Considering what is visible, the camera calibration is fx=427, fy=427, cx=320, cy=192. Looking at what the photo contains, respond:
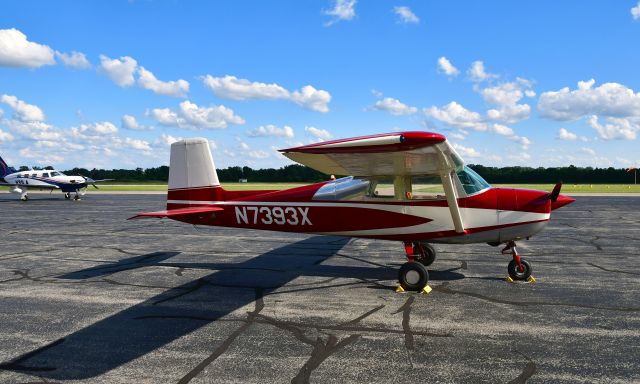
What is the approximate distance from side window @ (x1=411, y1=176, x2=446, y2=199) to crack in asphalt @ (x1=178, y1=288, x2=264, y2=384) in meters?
3.26

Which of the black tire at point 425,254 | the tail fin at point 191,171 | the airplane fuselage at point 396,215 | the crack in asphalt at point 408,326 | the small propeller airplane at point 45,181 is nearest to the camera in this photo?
the crack in asphalt at point 408,326

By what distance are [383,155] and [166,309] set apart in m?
3.90

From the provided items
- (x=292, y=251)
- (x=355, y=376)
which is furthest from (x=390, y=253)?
(x=355, y=376)

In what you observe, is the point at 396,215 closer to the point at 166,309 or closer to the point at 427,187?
the point at 427,187

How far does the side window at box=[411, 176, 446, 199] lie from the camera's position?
747cm

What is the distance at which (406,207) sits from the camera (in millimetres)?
7605

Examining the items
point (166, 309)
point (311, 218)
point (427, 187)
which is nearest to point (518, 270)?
point (427, 187)

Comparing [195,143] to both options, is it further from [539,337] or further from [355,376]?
[539,337]

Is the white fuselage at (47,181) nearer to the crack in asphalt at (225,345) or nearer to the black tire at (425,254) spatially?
the black tire at (425,254)

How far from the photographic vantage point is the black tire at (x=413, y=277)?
6988 mm

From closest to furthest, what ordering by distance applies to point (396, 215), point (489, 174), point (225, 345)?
point (225, 345)
point (396, 215)
point (489, 174)

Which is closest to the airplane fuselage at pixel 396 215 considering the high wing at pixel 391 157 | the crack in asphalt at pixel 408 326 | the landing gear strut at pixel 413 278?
the high wing at pixel 391 157

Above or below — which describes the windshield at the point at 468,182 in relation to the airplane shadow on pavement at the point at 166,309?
above

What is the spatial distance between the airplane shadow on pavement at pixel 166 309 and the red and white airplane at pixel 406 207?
100 centimetres
